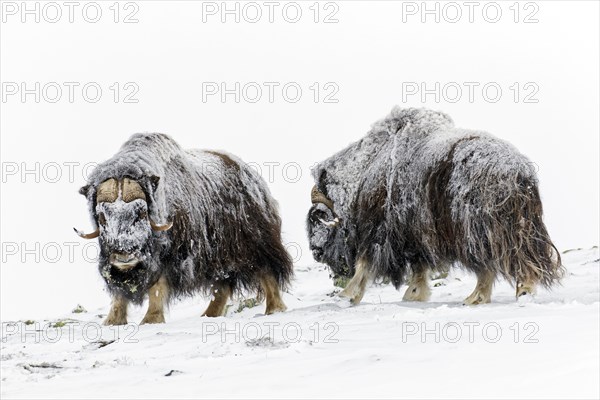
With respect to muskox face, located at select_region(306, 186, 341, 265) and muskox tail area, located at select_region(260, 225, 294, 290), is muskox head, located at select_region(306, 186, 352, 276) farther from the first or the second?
muskox tail area, located at select_region(260, 225, 294, 290)

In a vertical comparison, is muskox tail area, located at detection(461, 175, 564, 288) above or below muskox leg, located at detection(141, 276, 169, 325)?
above

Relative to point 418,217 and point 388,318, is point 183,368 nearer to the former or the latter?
point 388,318

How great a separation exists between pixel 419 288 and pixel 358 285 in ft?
1.63

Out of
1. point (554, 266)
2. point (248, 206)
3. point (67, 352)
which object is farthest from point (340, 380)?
point (248, 206)

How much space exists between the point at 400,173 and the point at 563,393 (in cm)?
403

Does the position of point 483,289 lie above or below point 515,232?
below

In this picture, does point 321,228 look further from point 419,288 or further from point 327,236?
point 419,288

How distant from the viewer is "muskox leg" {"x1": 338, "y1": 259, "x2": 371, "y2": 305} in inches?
292

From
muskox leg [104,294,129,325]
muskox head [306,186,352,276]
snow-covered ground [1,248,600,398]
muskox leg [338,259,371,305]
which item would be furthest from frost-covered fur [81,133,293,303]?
muskox leg [338,259,371,305]

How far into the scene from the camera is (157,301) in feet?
23.2

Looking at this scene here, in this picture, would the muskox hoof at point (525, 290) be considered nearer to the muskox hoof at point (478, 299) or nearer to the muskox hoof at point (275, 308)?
the muskox hoof at point (478, 299)

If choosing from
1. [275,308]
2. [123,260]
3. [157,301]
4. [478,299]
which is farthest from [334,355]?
[275,308]

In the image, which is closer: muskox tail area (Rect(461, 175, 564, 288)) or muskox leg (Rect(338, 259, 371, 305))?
muskox tail area (Rect(461, 175, 564, 288))

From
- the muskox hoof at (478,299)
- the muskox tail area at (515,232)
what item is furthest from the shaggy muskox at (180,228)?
the muskox tail area at (515,232)
